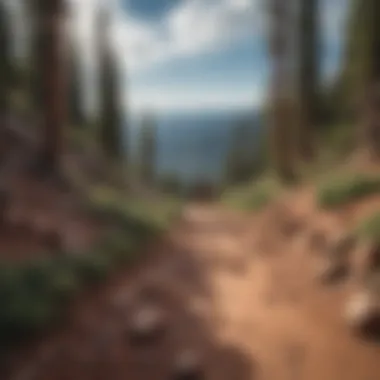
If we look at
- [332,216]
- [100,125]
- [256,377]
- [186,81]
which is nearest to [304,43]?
[186,81]

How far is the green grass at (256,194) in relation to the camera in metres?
1.28

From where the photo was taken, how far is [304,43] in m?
1.27

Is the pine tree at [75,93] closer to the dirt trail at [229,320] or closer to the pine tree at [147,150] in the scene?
the pine tree at [147,150]

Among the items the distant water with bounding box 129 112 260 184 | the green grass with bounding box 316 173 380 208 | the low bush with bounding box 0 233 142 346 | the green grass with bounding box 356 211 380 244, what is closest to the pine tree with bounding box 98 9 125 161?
the distant water with bounding box 129 112 260 184

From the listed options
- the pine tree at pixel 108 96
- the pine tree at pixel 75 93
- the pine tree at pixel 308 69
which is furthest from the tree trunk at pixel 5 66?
the pine tree at pixel 308 69

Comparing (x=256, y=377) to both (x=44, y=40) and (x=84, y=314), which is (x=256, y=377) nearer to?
(x=84, y=314)

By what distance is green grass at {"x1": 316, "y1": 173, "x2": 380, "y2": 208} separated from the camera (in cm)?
116

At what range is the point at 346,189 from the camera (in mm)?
1168

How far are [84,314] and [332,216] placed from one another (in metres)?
0.63

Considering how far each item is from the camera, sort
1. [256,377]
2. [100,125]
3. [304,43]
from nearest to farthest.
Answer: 1. [256,377]
2. [304,43]
3. [100,125]

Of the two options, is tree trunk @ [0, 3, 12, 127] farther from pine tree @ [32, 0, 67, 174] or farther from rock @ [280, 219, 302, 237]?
rock @ [280, 219, 302, 237]

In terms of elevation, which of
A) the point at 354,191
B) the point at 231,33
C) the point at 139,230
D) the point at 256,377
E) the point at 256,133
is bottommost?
the point at 256,377

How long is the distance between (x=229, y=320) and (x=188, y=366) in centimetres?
14

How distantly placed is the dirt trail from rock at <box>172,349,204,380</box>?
16 millimetres
